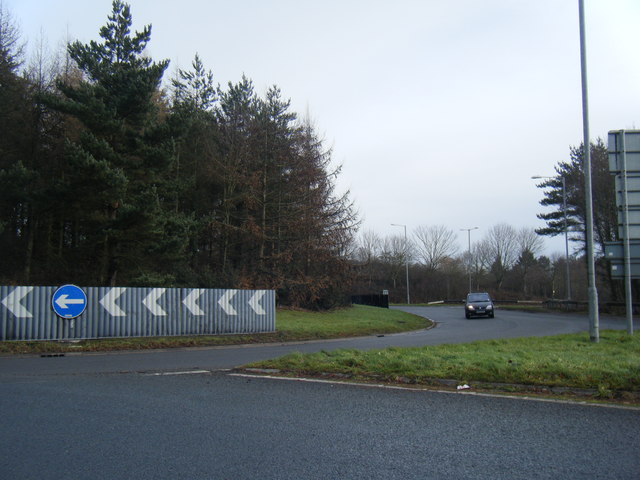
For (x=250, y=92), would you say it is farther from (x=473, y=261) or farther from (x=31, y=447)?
(x=473, y=261)

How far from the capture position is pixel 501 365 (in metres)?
9.01

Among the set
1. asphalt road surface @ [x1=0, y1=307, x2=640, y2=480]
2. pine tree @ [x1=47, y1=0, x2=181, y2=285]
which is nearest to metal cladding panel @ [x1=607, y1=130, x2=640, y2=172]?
asphalt road surface @ [x1=0, y1=307, x2=640, y2=480]

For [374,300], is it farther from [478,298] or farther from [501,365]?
[501,365]

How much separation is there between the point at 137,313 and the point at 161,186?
10683 millimetres

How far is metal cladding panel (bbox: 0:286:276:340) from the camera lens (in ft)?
50.8

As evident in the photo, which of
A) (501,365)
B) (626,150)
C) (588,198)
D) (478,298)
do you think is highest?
(626,150)

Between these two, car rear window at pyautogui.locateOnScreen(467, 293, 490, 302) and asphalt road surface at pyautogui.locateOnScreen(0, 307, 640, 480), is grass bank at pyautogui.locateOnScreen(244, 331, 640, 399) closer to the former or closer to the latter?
asphalt road surface at pyautogui.locateOnScreen(0, 307, 640, 480)

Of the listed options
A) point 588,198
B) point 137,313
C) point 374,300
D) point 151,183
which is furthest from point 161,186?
point 374,300

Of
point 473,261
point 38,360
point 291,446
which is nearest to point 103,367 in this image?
point 38,360

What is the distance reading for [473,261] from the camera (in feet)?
281

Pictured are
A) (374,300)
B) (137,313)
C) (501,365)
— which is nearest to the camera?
(501,365)

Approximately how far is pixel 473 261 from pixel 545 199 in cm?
3643

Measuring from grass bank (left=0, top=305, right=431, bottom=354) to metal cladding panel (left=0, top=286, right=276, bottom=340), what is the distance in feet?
1.19

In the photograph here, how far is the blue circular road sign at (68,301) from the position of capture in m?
16.0
